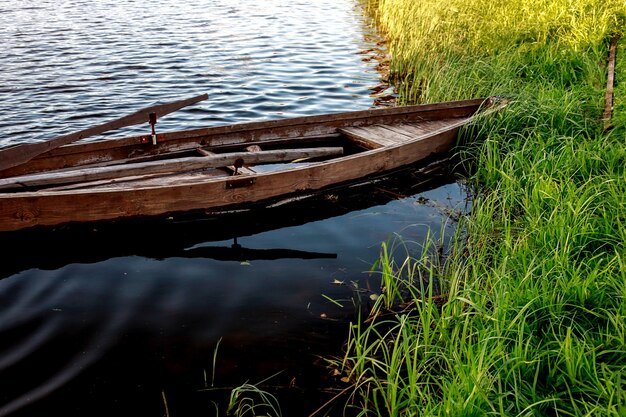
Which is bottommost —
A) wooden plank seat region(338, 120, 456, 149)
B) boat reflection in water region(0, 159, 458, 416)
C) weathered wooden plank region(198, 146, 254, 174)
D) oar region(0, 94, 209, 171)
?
boat reflection in water region(0, 159, 458, 416)

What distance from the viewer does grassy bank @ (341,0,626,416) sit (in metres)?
2.71

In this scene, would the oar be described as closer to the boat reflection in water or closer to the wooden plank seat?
the boat reflection in water

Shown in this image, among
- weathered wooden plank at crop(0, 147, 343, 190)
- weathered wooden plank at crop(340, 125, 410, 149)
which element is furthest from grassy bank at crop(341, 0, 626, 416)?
weathered wooden plank at crop(0, 147, 343, 190)

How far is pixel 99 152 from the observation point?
5.68m

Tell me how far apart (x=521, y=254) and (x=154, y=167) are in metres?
3.41

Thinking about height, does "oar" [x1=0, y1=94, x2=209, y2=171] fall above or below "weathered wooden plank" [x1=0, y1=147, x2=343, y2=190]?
above

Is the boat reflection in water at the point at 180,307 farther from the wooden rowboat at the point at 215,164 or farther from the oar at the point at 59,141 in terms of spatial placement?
the oar at the point at 59,141

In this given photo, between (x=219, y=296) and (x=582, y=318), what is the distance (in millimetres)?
2352

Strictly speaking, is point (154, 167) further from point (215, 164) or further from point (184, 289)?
point (184, 289)

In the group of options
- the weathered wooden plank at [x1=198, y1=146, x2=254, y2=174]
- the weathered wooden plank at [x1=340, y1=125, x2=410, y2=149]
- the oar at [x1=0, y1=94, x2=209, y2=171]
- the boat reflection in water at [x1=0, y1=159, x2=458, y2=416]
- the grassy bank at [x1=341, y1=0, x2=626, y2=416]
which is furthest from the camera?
the weathered wooden plank at [x1=340, y1=125, x2=410, y2=149]

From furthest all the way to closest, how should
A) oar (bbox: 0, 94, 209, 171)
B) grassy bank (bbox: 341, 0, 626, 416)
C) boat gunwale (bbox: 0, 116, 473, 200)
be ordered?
oar (bbox: 0, 94, 209, 171), boat gunwale (bbox: 0, 116, 473, 200), grassy bank (bbox: 341, 0, 626, 416)

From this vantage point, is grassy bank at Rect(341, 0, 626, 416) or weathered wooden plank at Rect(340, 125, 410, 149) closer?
grassy bank at Rect(341, 0, 626, 416)

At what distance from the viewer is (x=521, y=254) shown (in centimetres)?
364

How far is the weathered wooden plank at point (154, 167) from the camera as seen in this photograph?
499 centimetres
